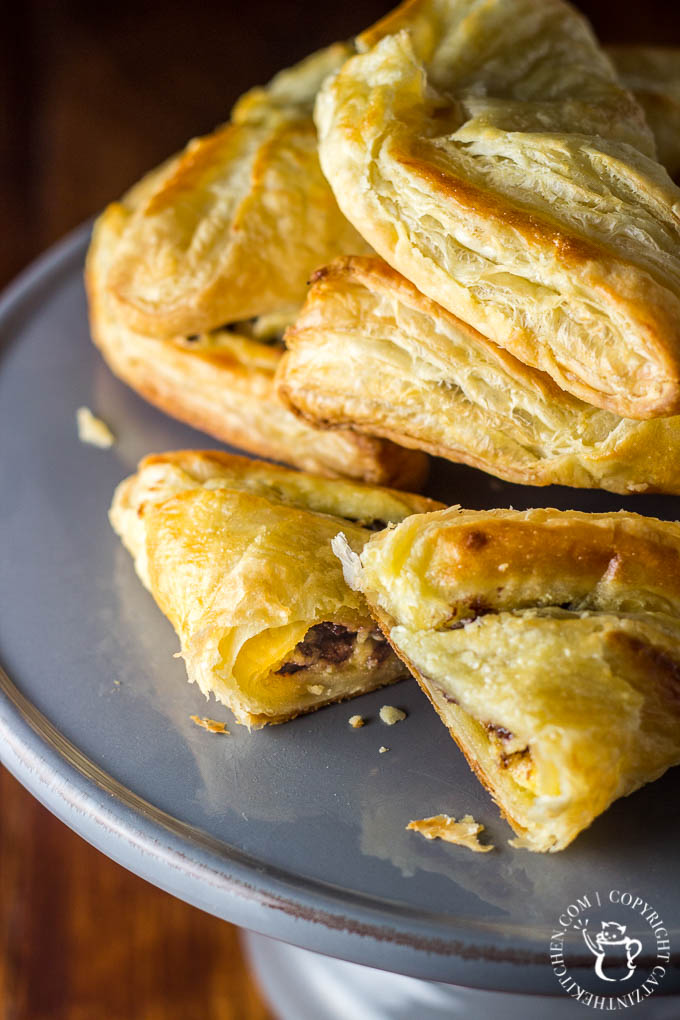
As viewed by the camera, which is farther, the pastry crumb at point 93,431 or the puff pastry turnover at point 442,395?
the pastry crumb at point 93,431

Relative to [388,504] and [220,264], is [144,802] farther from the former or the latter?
[220,264]

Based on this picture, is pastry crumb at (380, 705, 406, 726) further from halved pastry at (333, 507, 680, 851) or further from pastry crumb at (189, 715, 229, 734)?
pastry crumb at (189, 715, 229, 734)

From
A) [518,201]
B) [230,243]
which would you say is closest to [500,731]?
[518,201]

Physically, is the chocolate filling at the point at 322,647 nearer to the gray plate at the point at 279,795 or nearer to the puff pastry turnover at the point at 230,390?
the gray plate at the point at 279,795

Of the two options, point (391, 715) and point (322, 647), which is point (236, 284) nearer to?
→ point (322, 647)

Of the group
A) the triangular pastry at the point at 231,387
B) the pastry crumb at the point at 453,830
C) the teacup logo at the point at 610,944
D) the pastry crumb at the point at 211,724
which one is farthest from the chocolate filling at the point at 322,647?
the teacup logo at the point at 610,944

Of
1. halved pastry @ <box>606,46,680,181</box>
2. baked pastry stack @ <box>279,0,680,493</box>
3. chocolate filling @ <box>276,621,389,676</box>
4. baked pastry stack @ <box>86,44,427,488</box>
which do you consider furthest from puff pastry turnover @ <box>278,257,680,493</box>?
halved pastry @ <box>606,46,680,181</box>

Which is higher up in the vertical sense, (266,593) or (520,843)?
(266,593)
